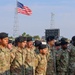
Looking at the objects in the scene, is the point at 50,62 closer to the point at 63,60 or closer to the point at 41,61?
the point at 63,60

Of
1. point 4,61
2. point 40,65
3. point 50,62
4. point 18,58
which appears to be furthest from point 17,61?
point 50,62

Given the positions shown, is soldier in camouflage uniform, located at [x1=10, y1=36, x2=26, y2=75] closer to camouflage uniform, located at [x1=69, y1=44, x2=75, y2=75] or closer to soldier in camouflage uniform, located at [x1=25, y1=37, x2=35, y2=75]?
soldier in camouflage uniform, located at [x1=25, y1=37, x2=35, y2=75]

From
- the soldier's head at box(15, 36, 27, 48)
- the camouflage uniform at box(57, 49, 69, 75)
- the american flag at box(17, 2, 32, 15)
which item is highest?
the american flag at box(17, 2, 32, 15)

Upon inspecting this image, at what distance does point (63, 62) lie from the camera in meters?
12.6

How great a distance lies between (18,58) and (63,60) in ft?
7.57

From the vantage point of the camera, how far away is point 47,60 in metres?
12.4

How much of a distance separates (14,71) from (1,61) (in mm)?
900

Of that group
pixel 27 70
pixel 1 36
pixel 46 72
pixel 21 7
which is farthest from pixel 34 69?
pixel 21 7

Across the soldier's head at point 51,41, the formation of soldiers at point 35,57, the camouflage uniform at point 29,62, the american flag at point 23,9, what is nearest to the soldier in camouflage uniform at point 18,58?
the formation of soldiers at point 35,57

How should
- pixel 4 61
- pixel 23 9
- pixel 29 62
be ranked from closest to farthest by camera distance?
1. pixel 4 61
2. pixel 29 62
3. pixel 23 9

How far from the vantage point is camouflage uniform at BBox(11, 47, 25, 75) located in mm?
10834

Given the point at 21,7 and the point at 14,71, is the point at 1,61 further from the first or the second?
the point at 21,7

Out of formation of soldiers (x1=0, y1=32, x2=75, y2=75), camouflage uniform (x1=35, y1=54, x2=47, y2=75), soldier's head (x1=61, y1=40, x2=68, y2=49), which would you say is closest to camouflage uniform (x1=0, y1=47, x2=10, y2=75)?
formation of soldiers (x1=0, y1=32, x2=75, y2=75)

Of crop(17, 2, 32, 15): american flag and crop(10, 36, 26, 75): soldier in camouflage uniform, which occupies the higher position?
crop(17, 2, 32, 15): american flag
